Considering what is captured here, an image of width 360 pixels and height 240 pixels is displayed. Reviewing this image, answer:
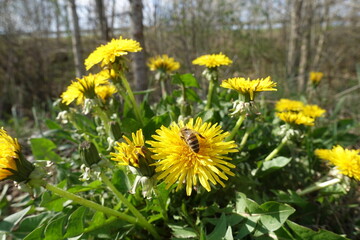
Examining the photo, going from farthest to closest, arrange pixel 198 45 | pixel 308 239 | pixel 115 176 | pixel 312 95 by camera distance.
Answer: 1. pixel 198 45
2. pixel 312 95
3. pixel 115 176
4. pixel 308 239

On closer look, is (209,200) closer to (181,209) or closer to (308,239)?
(181,209)

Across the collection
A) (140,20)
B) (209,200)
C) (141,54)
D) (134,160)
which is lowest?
(209,200)

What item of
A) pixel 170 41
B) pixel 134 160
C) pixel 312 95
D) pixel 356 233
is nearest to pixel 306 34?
pixel 312 95

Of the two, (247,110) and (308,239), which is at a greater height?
(247,110)

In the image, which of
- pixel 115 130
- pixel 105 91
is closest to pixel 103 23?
pixel 105 91

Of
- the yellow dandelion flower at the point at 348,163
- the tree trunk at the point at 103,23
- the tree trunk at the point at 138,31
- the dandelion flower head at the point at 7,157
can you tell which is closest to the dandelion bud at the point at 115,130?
the dandelion flower head at the point at 7,157

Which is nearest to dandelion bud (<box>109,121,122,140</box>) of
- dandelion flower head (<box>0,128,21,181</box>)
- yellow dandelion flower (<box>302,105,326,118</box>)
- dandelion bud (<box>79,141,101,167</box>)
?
dandelion bud (<box>79,141,101,167</box>)

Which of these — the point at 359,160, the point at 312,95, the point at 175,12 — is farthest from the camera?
the point at 175,12

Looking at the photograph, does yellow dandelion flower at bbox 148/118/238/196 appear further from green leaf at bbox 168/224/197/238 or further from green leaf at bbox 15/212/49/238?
green leaf at bbox 15/212/49/238
